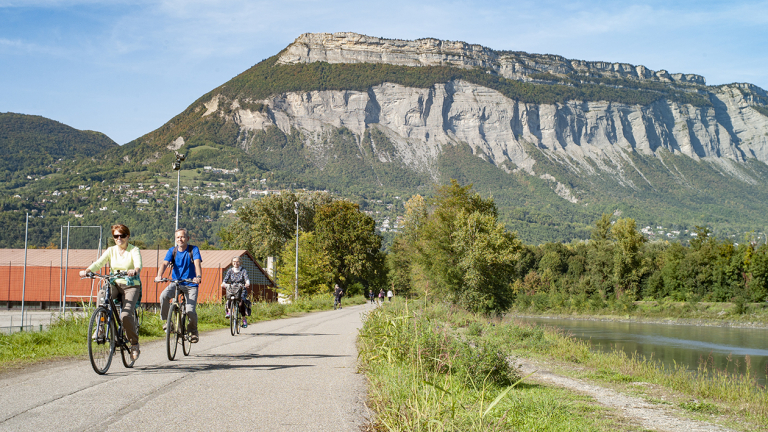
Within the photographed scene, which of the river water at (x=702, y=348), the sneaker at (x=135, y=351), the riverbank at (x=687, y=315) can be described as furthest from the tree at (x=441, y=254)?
the sneaker at (x=135, y=351)

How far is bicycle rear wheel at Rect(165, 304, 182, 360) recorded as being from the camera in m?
8.91

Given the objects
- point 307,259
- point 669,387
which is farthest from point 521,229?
point 669,387

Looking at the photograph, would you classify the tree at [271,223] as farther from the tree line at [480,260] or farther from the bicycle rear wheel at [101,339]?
the bicycle rear wheel at [101,339]

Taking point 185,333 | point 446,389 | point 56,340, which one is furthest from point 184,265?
point 446,389

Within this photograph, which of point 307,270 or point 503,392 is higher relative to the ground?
point 503,392

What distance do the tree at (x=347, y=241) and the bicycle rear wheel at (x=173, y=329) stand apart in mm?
48923

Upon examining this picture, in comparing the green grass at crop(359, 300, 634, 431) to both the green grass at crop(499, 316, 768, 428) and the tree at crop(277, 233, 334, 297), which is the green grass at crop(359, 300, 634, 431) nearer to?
the green grass at crop(499, 316, 768, 428)

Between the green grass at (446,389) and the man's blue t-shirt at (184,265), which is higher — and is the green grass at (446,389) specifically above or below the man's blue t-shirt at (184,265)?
below

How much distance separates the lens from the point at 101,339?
7.47 m

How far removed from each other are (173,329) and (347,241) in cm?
5119

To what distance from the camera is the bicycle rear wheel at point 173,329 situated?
8.91 m

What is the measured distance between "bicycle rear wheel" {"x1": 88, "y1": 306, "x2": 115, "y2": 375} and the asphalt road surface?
17cm

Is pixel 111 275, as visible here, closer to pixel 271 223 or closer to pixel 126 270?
pixel 126 270

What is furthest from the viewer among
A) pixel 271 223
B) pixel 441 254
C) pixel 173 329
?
pixel 271 223
